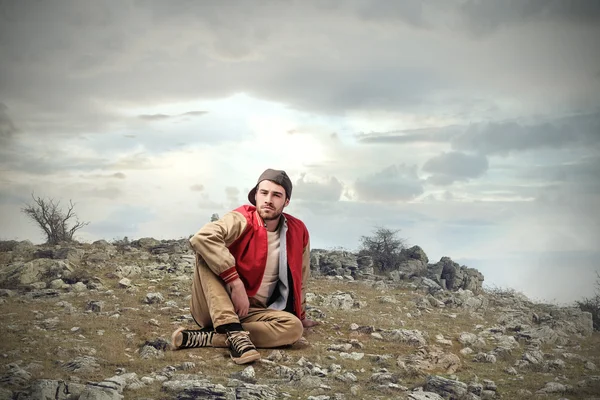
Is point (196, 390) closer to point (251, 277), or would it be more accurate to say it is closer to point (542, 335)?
point (251, 277)

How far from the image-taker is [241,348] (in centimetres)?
734

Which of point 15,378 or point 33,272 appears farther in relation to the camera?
point 33,272

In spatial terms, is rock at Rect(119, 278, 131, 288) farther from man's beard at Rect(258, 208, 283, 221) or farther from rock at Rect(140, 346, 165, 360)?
man's beard at Rect(258, 208, 283, 221)

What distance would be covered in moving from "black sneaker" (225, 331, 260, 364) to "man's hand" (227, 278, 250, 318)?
1.06 feet

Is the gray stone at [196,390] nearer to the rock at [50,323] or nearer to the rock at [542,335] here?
the rock at [50,323]

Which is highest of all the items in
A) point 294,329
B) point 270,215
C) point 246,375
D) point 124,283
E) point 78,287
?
point 270,215

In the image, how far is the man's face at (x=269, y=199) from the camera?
8023 mm

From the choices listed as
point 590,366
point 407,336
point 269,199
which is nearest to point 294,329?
point 269,199

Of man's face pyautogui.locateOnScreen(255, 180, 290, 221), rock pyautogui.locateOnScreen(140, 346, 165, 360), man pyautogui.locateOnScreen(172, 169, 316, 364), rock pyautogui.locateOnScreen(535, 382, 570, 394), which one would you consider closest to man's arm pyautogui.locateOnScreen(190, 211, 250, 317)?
man pyautogui.locateOnScreen(172, 169, 316, 364)

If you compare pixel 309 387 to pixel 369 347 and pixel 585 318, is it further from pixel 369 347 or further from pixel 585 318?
pixel 585 318

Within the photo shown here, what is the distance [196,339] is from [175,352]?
1.02ft

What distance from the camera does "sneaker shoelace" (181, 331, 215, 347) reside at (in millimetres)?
7797

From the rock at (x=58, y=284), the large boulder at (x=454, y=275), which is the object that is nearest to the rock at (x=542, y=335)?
the large boulder at (x=454, y=275)

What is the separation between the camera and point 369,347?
9.09 m
